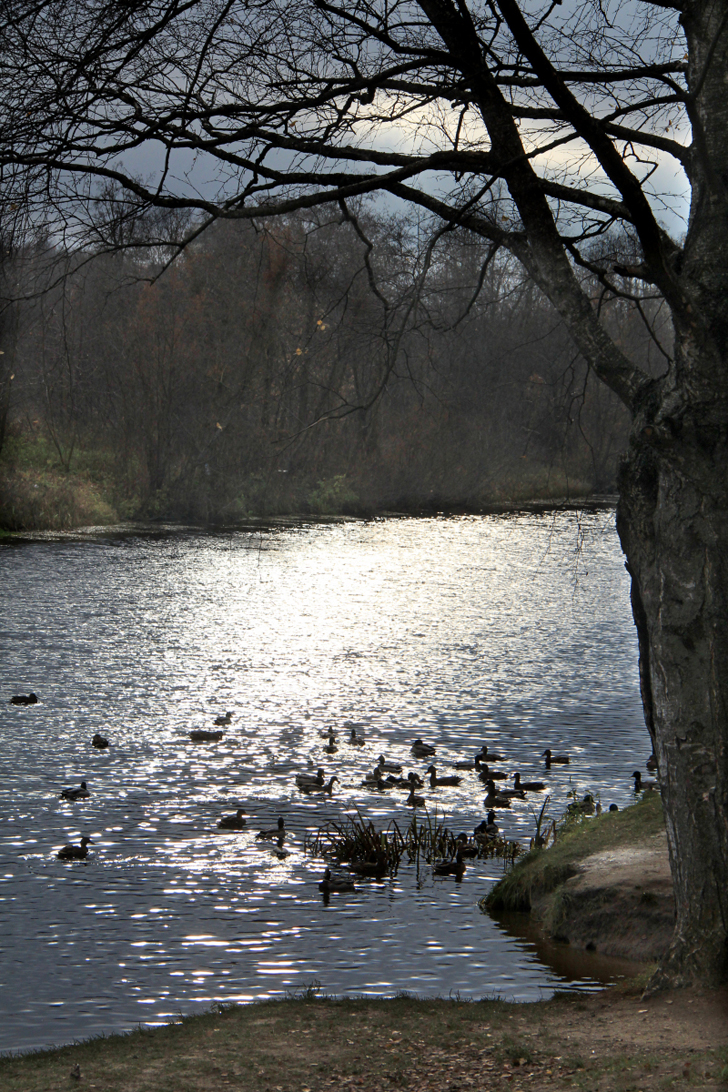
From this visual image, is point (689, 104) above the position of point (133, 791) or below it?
above

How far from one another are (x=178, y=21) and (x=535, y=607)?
16758mm

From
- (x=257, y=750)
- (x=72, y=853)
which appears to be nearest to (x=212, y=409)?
(x=257, y=750)

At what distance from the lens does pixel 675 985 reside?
18.7ft

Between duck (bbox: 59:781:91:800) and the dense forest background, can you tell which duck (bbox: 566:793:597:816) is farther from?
the dense forest background

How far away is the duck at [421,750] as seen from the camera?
11547 mm

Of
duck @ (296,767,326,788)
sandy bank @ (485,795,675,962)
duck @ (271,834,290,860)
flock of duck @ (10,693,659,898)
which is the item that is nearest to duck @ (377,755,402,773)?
flock of duck @ (10,693,659,898)

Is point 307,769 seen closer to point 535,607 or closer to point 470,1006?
point 470,1006

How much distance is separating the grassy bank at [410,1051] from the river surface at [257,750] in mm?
558

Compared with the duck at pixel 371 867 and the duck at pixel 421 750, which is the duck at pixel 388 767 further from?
the duck at pixel 371 867

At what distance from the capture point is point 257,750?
38.9 feet

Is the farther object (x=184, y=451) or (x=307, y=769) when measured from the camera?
(x=184, y=451)

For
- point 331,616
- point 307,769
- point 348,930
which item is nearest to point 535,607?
point 331,616

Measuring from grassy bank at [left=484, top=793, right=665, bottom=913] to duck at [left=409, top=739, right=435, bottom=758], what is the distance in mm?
2766

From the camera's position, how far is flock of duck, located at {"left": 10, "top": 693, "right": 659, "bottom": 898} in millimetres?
8586
